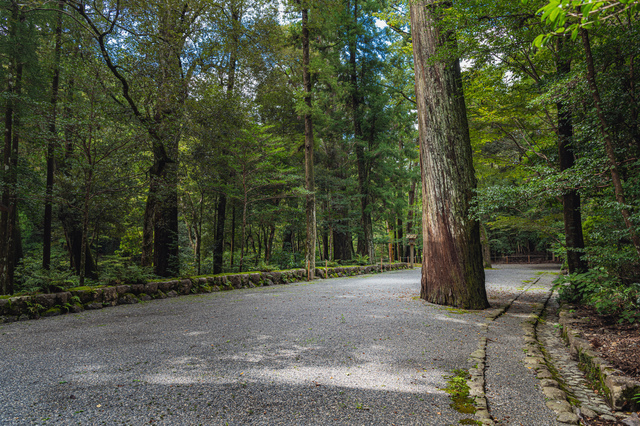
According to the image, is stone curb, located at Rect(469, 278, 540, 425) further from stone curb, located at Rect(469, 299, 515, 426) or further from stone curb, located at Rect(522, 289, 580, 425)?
stone curb, located at Rect(522, 289, 580, 425)

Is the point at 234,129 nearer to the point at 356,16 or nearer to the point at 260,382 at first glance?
the point at 260,382

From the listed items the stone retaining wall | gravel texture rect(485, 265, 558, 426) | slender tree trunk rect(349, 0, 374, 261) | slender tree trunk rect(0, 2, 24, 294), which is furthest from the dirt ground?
slender tree trunk rect(349, 0, 374, 261)

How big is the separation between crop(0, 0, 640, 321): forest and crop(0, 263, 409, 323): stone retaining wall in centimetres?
37

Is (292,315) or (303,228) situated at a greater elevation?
(303,228)

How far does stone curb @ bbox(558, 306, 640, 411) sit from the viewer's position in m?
1.85

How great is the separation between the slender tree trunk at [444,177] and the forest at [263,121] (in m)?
0.37

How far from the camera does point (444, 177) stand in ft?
17.2

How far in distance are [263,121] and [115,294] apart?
35.6ft

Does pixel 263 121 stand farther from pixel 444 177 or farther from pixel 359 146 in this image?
pixel 444 177

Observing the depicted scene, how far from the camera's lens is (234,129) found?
9180 millimetres

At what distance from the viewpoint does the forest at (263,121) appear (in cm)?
381

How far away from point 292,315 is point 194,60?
880 centimetres

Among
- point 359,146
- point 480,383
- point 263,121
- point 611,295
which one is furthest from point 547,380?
point 359,146

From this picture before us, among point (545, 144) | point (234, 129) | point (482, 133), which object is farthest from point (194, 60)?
point (545, 144)
